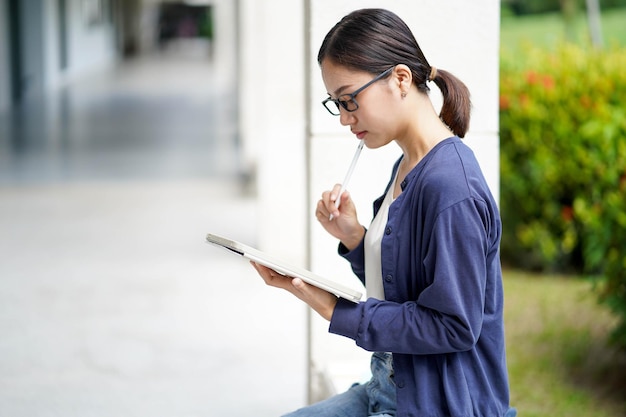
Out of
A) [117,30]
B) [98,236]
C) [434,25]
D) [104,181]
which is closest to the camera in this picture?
[434,25]

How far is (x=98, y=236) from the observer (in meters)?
7.16

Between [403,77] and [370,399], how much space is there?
2.64ft

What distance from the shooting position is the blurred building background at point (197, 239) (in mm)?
3264

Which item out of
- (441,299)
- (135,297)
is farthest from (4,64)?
(441,299)

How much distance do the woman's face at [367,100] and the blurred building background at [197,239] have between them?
93 centimetres

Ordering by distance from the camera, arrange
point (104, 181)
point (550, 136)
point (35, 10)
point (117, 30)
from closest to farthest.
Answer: point (550, 136)
point (104, 181)
point (35, 10)
point (117, 30)

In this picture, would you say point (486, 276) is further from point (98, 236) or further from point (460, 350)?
point (98, 236)

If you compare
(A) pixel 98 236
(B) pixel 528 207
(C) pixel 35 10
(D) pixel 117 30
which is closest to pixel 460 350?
(B) pixel 528 207

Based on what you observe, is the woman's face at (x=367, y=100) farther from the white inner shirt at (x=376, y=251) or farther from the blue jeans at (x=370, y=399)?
the blue jeans at (x=370, y=399)

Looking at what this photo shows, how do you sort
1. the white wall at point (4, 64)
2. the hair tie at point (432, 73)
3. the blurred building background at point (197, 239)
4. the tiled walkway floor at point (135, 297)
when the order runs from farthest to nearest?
1. the white wall at point (4, 64)
2. the tiled walkway floor at point (135, 297)
3. the blurred building background at point (197, 239)
4. the hair tie at point (432, 73)

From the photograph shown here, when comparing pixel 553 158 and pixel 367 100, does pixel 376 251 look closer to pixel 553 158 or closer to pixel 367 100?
pixel 367 100

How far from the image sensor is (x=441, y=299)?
1.96m

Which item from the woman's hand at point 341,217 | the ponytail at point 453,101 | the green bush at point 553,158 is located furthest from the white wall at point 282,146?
the ponytail at point 453,101

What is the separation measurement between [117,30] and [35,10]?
16.6 m
